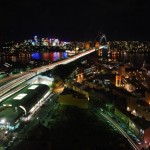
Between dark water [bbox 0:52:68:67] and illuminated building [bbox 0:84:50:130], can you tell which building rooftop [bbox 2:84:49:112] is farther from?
dark water [bbox 0:52:68:67]

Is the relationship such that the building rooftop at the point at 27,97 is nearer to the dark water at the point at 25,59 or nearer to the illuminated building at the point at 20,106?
the illuminated building at the point at 20,106

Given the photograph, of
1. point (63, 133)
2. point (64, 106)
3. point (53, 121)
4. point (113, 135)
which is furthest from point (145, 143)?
point (64, 106)

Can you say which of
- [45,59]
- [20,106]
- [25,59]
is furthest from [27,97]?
[25,59]

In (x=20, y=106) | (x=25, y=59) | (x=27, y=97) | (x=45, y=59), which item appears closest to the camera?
(x=20, y=106)

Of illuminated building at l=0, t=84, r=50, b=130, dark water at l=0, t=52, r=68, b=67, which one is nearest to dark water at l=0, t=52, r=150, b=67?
dark water at l=0, t=52, r=68, b=67

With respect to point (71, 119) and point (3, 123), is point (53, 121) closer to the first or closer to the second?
point (71, 119)

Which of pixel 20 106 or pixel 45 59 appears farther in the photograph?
pixel 45 59

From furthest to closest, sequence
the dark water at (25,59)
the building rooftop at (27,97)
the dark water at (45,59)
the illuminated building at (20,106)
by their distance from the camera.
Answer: the dark water at (45,59), the dark water at (25,59), the building rooftop at (27,97), the illuminated building at (20,106)

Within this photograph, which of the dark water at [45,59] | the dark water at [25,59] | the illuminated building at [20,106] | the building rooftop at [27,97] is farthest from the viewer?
the dark water at [45,59]

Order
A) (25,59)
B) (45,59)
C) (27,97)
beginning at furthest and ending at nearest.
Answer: (25,59), (45,59), (27,97)

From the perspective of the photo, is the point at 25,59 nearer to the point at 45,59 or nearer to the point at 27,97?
the point at 45,59

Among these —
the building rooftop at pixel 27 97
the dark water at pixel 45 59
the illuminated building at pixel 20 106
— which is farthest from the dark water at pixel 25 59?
the illuminated building at pixel 20 106
